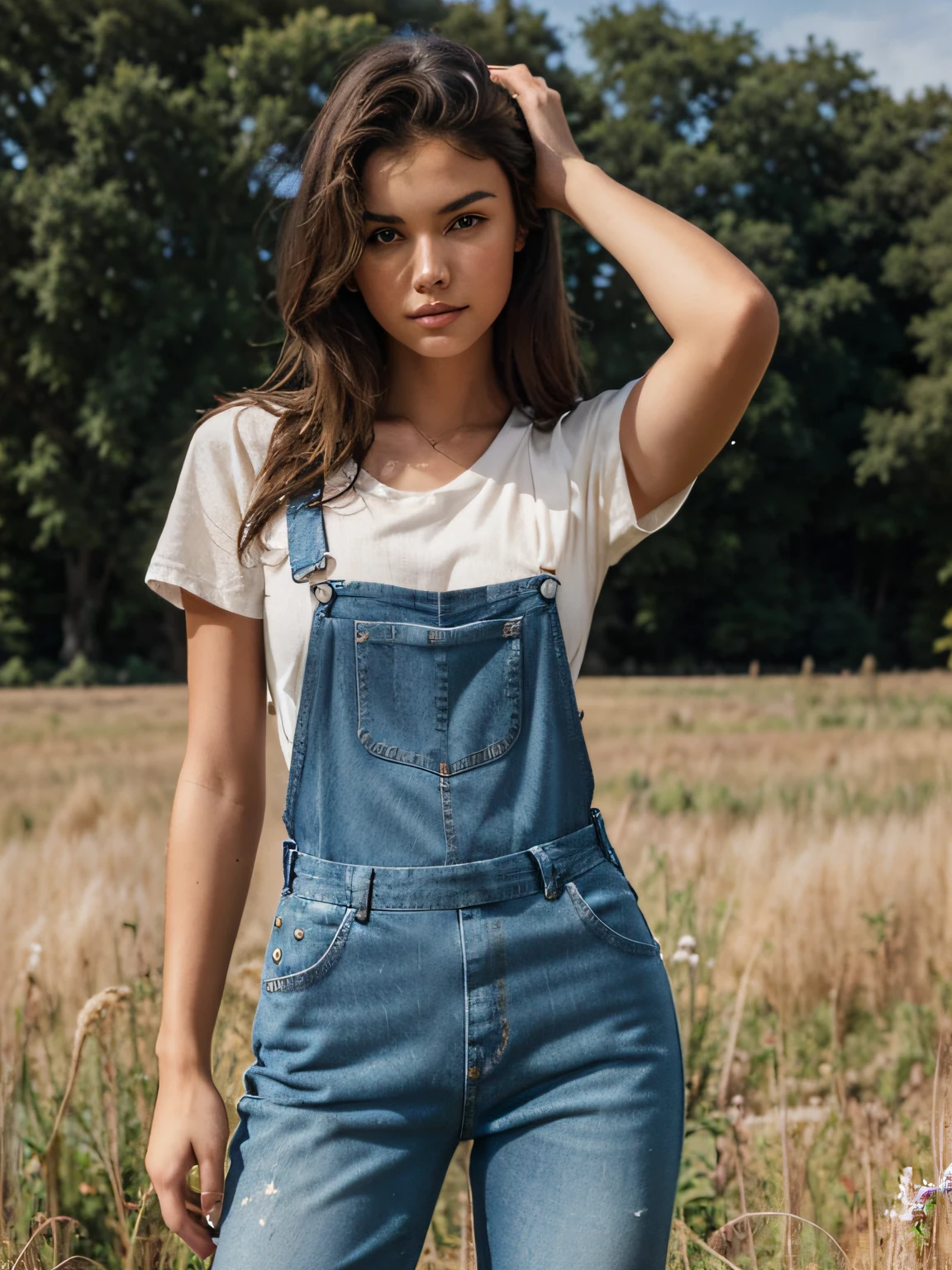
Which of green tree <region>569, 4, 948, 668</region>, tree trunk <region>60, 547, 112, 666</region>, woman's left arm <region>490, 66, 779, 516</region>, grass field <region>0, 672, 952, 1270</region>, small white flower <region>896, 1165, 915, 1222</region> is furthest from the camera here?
green tree <region>569, 4, 948, 668</region>

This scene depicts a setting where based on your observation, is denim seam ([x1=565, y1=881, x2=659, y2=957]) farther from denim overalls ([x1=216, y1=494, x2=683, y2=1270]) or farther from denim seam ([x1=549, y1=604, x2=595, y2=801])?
denim seam ([x1=549, y1=604, x2=595, y2=801])

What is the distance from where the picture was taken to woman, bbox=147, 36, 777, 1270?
144 centimetres

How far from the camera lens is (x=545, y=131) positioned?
181 centimetres

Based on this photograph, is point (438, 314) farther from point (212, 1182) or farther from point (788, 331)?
point (788, 331)

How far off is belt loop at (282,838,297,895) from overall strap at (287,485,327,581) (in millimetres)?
325

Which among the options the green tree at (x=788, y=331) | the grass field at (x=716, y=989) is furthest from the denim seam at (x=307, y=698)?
the green tree at (x=788, y=331)

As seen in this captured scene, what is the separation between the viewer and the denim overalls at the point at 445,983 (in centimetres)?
142

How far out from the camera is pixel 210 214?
25.7 m

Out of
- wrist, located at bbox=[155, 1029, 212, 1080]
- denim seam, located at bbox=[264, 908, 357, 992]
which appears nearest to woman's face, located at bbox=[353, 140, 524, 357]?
denim seam, located at bbox=[264, 908, 357, 992]

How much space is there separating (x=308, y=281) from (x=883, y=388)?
32673 mm

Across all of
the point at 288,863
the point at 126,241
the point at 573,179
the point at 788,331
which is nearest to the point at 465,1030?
the point at 288,863

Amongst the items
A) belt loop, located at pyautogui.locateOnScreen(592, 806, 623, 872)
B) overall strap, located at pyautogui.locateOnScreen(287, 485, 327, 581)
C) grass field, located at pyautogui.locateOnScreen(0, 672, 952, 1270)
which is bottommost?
grass field, located at pyautogui.locateOnScreen(0, 672, 952, 1270)

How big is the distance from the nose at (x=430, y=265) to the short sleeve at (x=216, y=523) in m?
0.29

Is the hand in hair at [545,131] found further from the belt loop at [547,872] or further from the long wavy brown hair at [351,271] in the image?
the belt loop at [547,872]
